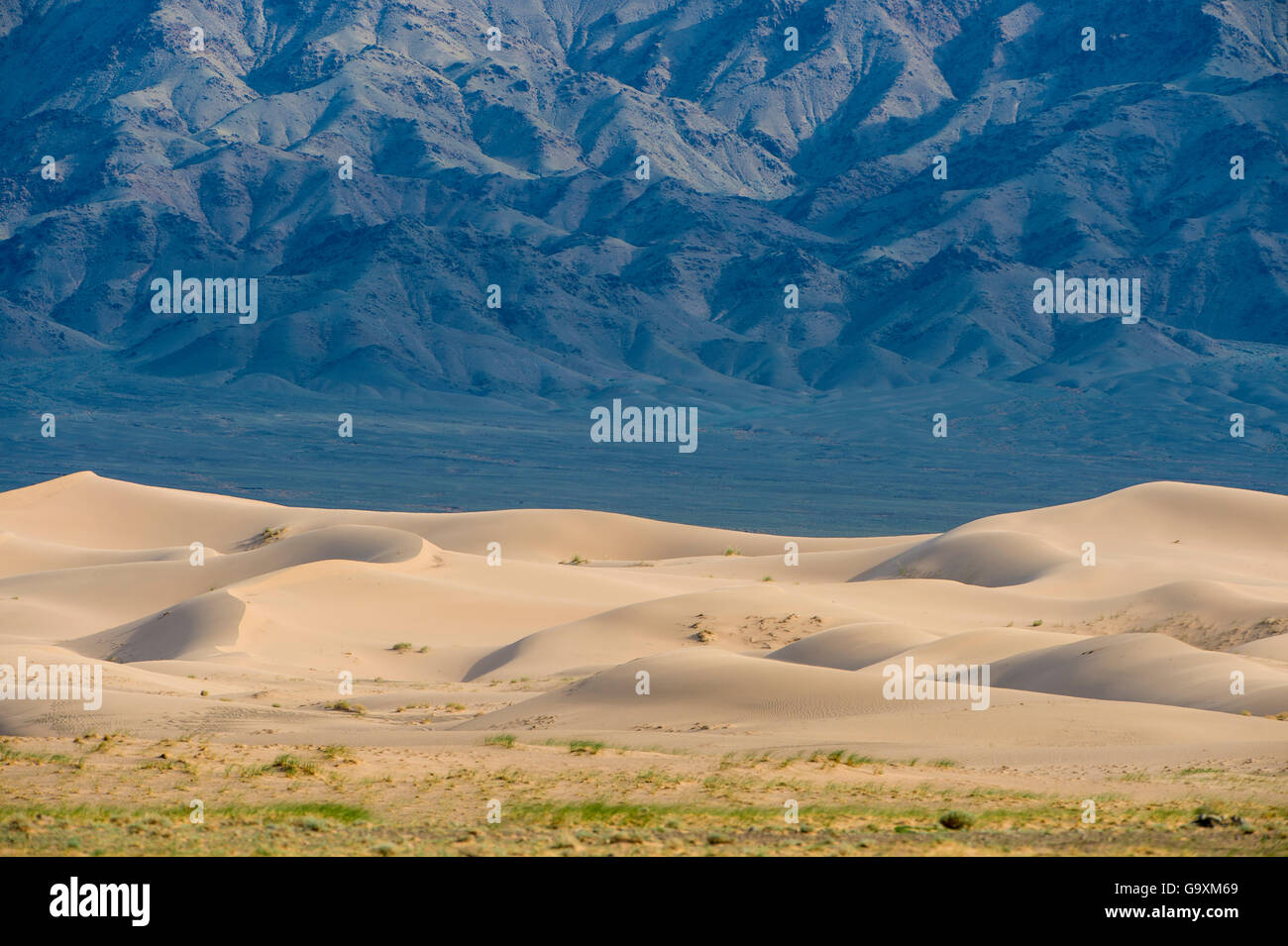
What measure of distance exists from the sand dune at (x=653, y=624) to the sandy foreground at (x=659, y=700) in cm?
11

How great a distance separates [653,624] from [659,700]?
37.5 feet

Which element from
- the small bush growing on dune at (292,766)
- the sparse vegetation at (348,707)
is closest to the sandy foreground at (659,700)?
the small bush growing on dune at (292,766)

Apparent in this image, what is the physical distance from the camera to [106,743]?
17016 mm

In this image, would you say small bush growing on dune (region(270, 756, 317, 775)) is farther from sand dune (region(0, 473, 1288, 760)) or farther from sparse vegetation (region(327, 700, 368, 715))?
sparse vegetation (region(327, 700, 368, 715))

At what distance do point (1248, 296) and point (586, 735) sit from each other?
606 feet

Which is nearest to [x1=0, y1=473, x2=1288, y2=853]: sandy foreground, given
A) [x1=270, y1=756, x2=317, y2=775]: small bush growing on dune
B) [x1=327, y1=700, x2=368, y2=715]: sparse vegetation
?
[x1=270, y1=756, x2=317, y2=775]: small bush growing on dune

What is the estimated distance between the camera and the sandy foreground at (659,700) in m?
12.3

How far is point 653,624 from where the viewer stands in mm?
33594

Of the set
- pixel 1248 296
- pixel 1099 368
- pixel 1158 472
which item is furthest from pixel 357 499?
pixel 1248 296

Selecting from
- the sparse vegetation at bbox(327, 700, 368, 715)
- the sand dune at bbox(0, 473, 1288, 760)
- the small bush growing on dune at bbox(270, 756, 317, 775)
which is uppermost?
the sand dune at bbox(0, 473, 1288, 760)

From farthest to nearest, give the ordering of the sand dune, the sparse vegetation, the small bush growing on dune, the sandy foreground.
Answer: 1. the sparse vegetation
2. the sand dune
3. the small bush growing on dune
4. the sandy foreground

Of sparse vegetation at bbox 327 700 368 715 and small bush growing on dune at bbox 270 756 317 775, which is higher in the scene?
sparse vegetation at bbox 327 700 368 715

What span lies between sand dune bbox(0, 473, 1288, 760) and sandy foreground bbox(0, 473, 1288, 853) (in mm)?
110

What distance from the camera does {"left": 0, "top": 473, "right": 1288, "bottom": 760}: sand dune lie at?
20797 millimetres
